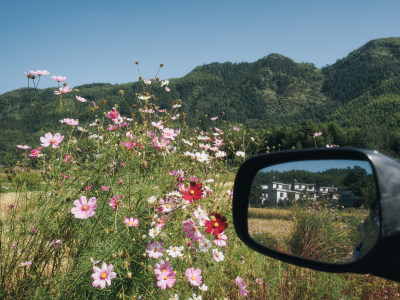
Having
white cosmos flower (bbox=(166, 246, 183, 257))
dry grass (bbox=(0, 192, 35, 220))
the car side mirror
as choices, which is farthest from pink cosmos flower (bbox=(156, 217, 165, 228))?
dry grass (bbox=(0, 192, 35, 220))

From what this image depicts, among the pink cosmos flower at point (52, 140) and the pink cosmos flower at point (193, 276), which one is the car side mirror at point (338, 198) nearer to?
the pink cosmos flower at point (193, 276)

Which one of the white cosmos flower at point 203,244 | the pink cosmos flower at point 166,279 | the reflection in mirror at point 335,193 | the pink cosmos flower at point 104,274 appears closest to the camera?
the reflection in mirror at point 335,193

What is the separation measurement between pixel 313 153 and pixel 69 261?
2180 millimetres

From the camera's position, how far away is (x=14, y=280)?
2.15m

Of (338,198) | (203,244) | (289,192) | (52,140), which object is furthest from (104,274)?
(338,198)

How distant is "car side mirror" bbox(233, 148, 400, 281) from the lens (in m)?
0.57

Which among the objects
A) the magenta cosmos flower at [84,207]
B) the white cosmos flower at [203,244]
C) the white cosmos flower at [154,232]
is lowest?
the white cosmos flower at [203,244]

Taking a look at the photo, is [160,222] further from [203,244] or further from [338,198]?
[338,198]

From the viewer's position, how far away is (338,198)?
856mm

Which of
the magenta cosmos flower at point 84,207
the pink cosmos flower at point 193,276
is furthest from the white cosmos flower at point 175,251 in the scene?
the magenta cosmos flower at point 84,207

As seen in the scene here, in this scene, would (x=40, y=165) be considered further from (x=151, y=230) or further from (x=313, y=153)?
(x=313, y=153)

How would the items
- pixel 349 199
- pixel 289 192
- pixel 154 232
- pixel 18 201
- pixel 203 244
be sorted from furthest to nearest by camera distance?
pixel 18 201 < pixel 203 244 < pixel 154 232 < pixel 289 192 < pixel 349 199

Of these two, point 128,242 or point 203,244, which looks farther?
point 203,244

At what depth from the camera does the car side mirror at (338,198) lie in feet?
1.88
